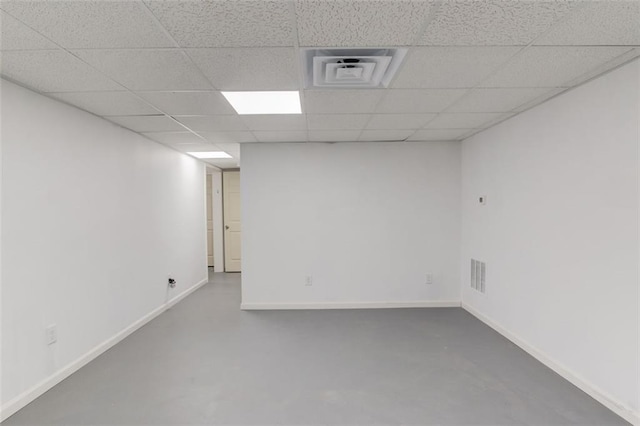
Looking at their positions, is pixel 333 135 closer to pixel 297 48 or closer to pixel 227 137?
pixel 227 137

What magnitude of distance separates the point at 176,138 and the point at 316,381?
3149mm

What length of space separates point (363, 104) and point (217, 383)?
2554 mm

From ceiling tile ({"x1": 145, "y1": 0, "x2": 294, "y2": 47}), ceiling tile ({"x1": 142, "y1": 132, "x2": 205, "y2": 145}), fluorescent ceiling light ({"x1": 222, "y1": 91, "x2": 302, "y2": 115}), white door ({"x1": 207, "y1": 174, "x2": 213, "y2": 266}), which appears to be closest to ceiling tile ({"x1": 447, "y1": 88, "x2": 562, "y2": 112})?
fluorescent ceiling light ({"x1": 222, "y1": 91, "x2": 302, "y2": 115})

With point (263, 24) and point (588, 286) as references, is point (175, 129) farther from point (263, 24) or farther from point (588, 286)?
point (588, 286)

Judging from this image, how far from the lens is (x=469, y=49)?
5.60 ft

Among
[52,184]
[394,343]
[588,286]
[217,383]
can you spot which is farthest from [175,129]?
[588,286]

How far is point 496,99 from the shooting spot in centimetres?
252

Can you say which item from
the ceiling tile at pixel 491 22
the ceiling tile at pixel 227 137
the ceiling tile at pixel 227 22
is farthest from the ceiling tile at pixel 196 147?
the ceiling tile at pixel 491 22

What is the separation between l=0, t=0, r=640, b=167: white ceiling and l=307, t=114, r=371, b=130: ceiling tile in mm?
166

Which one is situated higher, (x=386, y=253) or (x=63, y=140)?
(x=63, y=140)

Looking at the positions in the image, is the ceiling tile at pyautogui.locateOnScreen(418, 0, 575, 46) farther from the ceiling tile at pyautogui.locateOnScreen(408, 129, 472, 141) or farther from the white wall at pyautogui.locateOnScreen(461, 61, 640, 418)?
the ceiling tile at pyautogui.locateOnScreen(408, 129, 472, 141)

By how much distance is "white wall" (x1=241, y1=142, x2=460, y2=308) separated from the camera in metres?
4.20

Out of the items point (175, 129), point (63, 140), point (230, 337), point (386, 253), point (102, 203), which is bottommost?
point (230, 337)

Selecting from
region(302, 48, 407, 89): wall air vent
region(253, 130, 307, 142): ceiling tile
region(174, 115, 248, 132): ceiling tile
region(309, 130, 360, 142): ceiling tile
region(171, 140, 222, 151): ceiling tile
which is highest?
region(302, 48, 407, 89): wall air vent
